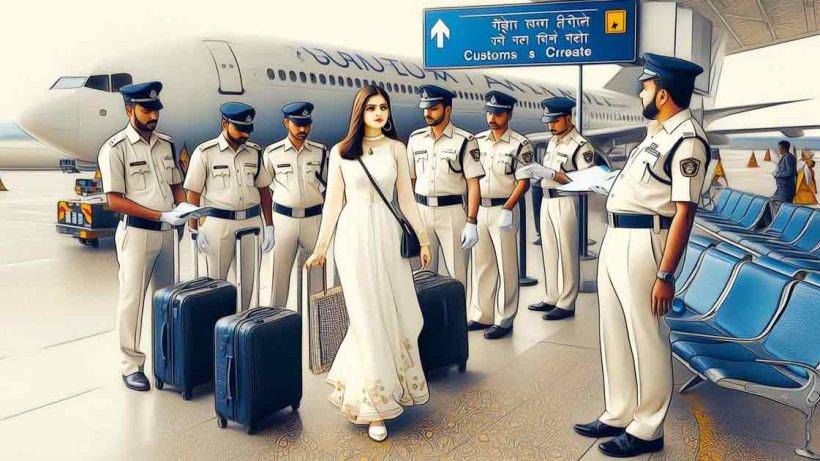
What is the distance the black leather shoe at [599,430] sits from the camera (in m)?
3.63

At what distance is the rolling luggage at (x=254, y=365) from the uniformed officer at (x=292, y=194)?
4.77 feet

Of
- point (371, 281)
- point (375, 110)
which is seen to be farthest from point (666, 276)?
point (375, 110)

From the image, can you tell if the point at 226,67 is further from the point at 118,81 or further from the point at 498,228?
the point at 498,228

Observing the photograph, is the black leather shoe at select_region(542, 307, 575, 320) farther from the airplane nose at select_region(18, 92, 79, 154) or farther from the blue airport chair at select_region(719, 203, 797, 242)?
the airplane nose at select_region(18, 92, 79, 154)

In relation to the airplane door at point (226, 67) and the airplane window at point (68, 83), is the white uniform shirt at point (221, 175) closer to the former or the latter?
the airplane window at point (68, 83)

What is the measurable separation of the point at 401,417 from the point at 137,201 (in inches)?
88.9

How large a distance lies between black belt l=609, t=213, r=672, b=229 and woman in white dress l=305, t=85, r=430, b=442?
115 cm

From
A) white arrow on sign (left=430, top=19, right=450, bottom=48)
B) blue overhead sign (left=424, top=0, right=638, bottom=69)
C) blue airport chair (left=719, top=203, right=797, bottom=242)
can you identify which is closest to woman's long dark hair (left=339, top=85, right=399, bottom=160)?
blue overhead sign (left=424, top=0, right=638, bottom=69)

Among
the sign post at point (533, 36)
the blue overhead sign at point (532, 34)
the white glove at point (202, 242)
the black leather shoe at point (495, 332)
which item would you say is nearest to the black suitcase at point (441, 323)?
the black leather shoe at point (495, 332)

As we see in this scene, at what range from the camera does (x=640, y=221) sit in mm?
3309

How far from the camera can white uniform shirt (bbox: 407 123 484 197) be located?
5.36 m

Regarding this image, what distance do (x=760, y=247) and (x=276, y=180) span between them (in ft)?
17.4

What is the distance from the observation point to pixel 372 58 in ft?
50.4

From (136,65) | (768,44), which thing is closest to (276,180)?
(136,65)
